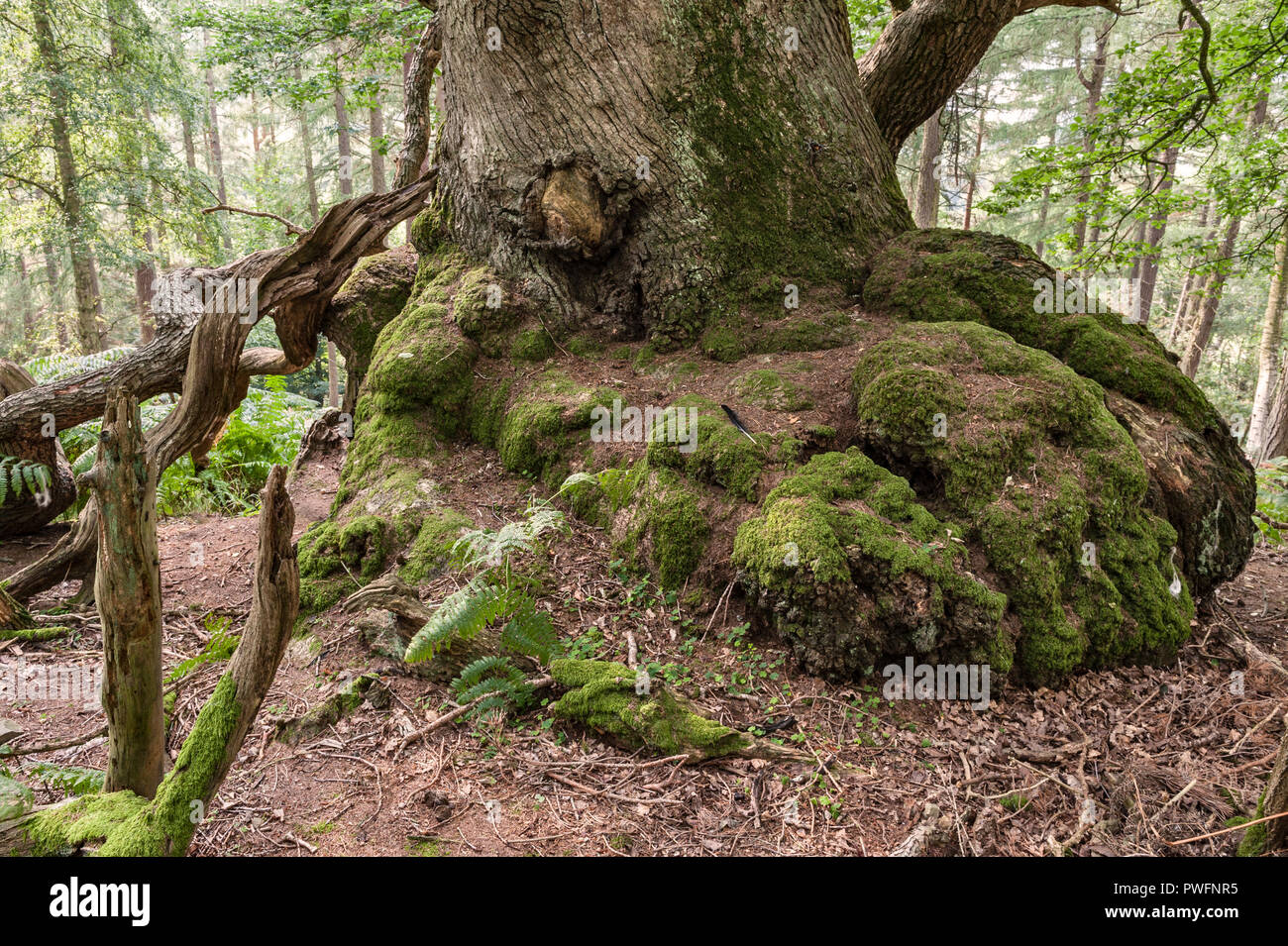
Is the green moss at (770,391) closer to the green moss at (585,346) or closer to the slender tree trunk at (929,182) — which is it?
the green moss at (585,346)

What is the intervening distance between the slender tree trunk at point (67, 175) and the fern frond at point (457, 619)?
13.3 meters

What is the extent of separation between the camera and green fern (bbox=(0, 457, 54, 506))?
207 inches

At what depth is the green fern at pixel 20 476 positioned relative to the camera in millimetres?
5254

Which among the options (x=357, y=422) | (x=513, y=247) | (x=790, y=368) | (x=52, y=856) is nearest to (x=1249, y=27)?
(x=790, y=368)

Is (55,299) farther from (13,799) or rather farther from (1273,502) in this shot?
(1273,502)

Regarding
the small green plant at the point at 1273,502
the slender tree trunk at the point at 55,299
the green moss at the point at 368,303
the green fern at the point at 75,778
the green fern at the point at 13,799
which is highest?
the slender tree trunk at the point at 55,299

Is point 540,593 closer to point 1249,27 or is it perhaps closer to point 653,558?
→ point 653,558

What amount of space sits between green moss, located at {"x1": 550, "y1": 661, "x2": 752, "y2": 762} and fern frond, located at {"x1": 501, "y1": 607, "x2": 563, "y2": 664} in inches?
7.1

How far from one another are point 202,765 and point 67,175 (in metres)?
14.6

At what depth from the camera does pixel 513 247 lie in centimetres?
516

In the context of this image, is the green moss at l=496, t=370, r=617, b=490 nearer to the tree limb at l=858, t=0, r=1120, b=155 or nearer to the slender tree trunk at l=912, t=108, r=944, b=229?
the tree limb at l=858, t=0, r=1120, b=155

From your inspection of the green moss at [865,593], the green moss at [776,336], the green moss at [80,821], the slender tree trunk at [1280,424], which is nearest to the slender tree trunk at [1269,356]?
the slender tree trunk at [1280,424]

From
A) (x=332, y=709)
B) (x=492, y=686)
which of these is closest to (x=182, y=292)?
(x=332, y=709)

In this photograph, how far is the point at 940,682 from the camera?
10.3ft
